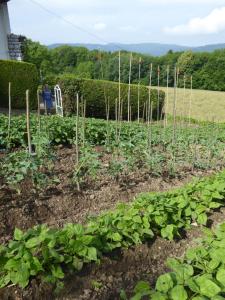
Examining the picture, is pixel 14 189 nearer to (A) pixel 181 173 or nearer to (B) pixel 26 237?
(B) pixel 26 237

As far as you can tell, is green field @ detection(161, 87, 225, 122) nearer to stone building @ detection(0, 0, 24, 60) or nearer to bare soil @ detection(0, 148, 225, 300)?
stone building @ detection(0, 0, 24, 60)

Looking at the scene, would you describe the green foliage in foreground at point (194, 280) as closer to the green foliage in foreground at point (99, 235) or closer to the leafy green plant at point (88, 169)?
the green foliage in foreground at point (99, 235)

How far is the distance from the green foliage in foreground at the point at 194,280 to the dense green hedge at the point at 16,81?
12.7 m

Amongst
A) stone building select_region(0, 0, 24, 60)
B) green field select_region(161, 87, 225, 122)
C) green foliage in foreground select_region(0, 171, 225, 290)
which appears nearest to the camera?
green foliage in foreground select_region(0, 171, 225, 290)

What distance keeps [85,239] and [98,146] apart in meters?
4.44

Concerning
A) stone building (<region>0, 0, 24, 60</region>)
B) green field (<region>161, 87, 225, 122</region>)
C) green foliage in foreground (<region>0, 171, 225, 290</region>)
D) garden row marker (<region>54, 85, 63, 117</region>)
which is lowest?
green field (<region>161, 87, 225, 122</region>)

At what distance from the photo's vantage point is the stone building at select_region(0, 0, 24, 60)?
1902 centimetres

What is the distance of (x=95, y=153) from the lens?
5.49 m

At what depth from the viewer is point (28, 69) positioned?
50.3ft

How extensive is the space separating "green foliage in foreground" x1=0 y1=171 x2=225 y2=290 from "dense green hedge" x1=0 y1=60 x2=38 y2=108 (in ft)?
38.1

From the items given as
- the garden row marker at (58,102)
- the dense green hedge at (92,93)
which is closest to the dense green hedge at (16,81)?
the garden row marker at (58,102)

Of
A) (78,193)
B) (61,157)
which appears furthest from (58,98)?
(78,193)

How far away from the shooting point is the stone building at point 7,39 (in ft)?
62.4

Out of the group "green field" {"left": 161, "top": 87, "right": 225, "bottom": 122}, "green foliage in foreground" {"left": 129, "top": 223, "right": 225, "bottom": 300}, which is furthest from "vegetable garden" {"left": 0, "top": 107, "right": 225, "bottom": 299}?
"green field" {"left": 161, "top": 87, "right": 225, "bottom": 122}
